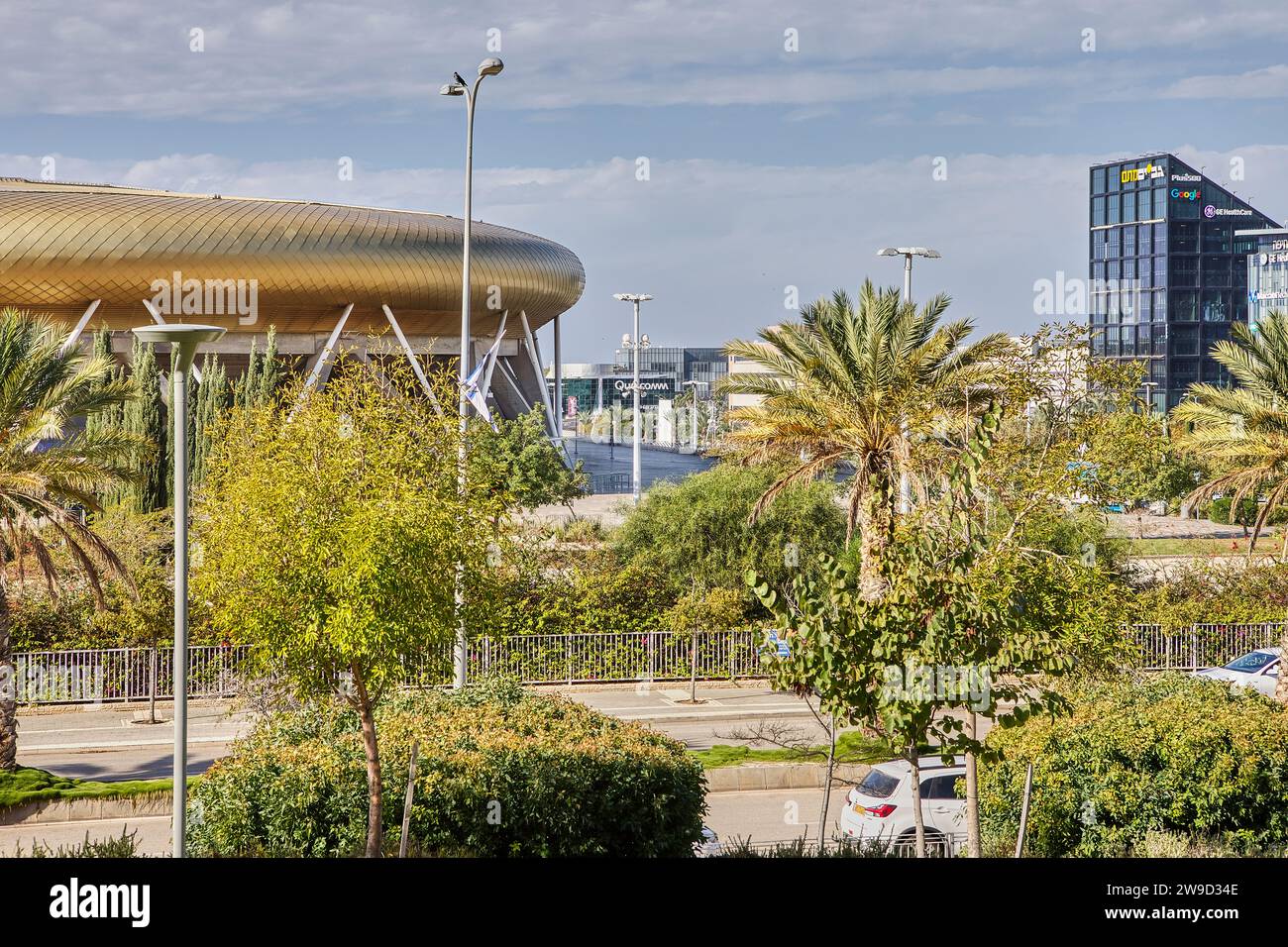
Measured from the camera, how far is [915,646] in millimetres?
10508

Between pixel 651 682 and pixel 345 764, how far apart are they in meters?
11.8

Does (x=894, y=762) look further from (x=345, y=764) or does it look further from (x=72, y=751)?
(x=72, y=751)

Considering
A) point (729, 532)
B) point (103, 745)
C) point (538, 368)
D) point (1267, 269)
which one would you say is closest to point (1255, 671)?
point (729, 532)

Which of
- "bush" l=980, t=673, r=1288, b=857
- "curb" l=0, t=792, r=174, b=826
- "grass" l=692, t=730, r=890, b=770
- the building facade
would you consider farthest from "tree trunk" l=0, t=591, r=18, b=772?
the building facade

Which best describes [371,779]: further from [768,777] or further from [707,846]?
[768,777]

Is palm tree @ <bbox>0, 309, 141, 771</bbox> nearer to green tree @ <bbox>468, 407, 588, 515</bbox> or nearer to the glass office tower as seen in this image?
green tree @ <bbox>468, 407, 588, 515</bbox>

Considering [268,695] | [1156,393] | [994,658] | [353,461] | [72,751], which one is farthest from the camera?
[1156,393]

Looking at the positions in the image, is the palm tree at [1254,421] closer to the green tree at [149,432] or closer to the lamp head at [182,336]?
the lamp head at [182,336]

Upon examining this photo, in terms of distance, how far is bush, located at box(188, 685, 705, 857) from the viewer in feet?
37.8

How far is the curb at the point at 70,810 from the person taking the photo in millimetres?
15141

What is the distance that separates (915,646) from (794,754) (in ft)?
25.5

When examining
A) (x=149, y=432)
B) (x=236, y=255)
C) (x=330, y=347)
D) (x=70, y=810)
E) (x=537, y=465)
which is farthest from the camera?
(x=330, y=347)

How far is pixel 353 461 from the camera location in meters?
11.5
